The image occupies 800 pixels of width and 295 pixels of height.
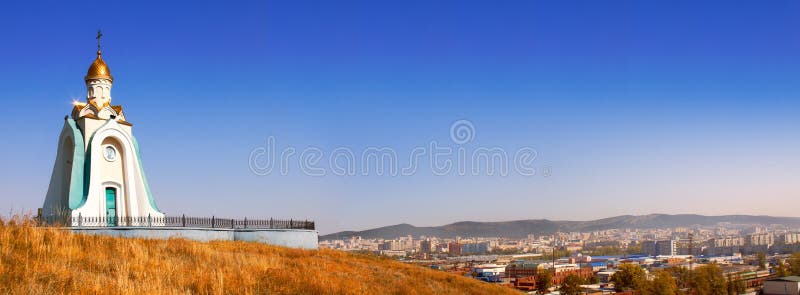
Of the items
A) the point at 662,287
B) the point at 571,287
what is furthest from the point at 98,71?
the point at 571,287

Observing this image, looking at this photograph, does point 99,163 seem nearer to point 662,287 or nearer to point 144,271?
point 144,271

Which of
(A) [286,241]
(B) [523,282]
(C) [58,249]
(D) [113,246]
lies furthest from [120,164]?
(B) [523,282]

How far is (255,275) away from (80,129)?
16.8 meters

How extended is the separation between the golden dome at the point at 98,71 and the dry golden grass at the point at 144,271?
12.5m

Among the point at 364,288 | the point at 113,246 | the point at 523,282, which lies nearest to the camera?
the point at 364,288

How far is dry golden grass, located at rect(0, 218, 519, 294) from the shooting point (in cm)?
923

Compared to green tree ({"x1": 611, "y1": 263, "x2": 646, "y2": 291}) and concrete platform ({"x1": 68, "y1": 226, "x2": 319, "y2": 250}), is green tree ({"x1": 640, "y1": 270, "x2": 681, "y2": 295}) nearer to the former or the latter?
green tree ({"x1": 611, "y1": 263, "x2": 646, "y2": 291})

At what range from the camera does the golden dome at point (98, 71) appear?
2656 cm

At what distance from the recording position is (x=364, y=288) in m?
13.3

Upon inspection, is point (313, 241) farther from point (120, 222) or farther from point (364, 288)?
point (364, 288)

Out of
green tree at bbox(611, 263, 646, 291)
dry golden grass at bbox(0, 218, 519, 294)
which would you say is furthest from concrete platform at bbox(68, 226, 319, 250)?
green tree at bbox(611, 263, 646, 291)

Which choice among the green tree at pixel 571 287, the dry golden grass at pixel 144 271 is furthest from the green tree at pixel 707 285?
the dry golden grass at pixel 144 271

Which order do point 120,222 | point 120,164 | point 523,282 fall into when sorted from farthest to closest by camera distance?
point 523,282 < point 120,164 < point 120,222

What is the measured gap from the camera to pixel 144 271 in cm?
1100
